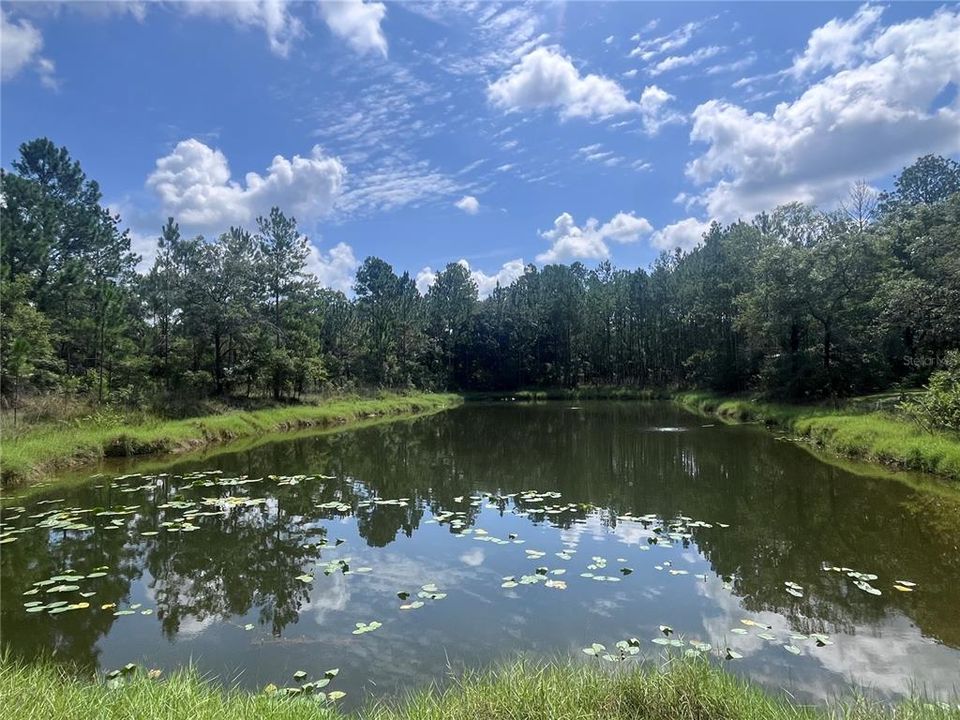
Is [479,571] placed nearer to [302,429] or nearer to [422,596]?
[422,596]

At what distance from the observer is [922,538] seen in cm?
820

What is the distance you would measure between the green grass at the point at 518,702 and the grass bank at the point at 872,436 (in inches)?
416

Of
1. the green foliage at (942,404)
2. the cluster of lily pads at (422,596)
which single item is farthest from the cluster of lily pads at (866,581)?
the green foliage at (942,404)

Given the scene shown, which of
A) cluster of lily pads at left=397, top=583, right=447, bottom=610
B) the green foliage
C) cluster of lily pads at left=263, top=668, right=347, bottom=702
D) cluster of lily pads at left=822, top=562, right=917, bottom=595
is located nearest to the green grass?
cluster of lily pads at left=263, top=668, right=347, bottom=702

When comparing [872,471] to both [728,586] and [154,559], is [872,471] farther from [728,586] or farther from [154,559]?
[154,559]

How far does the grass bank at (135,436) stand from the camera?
12.7 metres

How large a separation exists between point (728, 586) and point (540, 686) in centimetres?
396

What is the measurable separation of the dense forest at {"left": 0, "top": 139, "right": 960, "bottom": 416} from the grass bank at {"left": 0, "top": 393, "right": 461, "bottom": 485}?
90.3 inches

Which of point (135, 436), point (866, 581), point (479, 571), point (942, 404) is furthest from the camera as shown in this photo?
point (135, 436)

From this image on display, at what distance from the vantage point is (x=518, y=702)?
11.9 ft

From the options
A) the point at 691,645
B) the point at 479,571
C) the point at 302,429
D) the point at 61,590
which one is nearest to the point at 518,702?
the point at 691,645

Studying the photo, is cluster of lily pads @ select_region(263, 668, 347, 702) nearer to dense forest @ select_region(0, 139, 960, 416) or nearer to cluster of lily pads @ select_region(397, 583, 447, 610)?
cluster of lily pads @ select_region(397, 583, 447, 610)

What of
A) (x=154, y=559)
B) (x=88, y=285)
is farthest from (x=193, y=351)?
(x=154, y=559)

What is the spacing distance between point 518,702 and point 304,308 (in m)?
31.5
